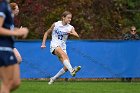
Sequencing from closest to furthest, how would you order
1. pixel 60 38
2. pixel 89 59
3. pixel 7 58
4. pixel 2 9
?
pixel 2 9 < pixel 7 58 < pixel 60 38 < pixel 89 59

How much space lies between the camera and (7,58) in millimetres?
7746

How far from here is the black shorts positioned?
771 centimetres

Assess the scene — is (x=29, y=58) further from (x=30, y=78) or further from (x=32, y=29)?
(x=32, y=29)

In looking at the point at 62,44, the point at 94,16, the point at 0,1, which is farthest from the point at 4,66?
the point at 94,16

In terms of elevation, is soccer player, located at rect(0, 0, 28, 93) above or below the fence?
above

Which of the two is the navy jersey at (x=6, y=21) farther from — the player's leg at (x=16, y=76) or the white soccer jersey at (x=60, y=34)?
the white soccer jersey at (x=60, y=34)

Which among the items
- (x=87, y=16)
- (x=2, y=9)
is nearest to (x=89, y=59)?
(x=87, y=16)

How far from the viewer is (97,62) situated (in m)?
17.6

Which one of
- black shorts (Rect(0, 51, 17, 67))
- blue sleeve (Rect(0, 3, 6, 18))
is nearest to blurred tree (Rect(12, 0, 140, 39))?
black shorts (Rect(0, 51, 17, 67))

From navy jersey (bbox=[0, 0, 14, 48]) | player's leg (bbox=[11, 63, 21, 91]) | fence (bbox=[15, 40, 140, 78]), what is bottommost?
fence (bbox=[15, 40, 140, 78])

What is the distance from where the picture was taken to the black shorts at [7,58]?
7.71 m

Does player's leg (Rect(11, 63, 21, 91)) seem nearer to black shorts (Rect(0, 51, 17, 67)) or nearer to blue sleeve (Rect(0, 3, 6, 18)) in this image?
black shorts (Rect(0, 51, 17, 67))

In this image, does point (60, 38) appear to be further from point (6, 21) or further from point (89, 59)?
point (6, 21)

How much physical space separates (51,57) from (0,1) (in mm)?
9886
